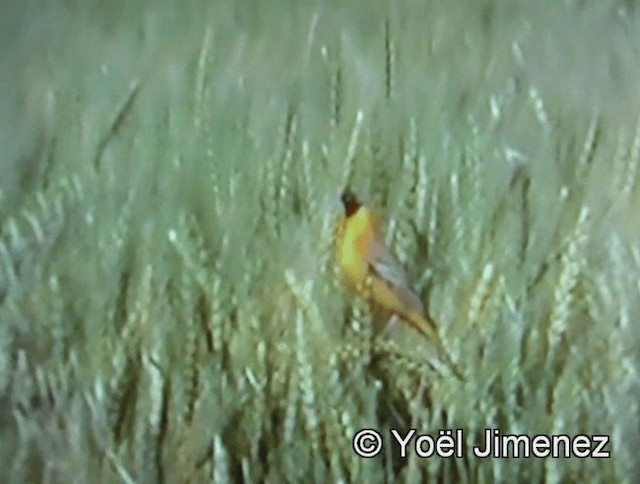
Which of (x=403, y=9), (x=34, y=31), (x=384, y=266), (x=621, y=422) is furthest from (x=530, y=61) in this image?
(x=34, y=31)

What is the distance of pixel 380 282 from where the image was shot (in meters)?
1.04

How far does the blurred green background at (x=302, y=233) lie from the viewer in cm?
103

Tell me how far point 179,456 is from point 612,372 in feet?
1.35

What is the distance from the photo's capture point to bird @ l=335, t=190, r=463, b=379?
40.8 inches

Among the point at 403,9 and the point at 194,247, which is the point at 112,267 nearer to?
the point at 194,247
